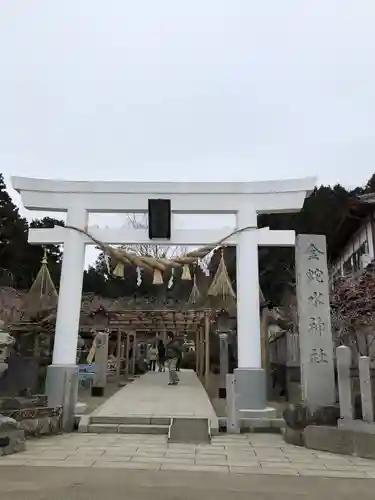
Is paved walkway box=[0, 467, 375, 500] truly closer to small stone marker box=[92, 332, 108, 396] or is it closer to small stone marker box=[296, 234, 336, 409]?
A: small stone marker box=[296, 234, 336, 409]

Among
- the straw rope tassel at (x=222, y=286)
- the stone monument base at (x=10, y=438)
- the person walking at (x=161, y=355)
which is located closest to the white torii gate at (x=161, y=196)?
the stone monument base at (x=10, y=438)

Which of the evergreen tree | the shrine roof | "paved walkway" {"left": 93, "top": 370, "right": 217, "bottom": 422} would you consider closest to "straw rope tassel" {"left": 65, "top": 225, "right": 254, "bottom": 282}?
"paved walkway" {"left": 93, "top": 370, "right": 217, "bottom": 422}

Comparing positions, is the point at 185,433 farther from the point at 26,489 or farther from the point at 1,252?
the point at 1,252

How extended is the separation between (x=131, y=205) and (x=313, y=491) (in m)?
8.48

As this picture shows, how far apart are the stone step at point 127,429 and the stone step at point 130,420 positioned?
220mm

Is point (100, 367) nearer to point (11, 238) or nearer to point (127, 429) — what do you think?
point (127, 429)

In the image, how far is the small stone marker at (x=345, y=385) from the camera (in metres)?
7.94

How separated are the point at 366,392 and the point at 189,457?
3.28m

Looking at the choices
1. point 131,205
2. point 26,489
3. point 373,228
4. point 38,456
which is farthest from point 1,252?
point 26,489

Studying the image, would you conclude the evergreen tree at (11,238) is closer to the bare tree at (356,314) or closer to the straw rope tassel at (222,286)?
the straw rope tassel at (222,286)

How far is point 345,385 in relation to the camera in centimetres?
804

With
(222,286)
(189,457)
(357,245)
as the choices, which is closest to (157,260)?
(189,457)

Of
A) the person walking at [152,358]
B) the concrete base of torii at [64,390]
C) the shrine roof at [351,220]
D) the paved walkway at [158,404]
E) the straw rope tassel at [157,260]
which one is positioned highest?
the shrine roof at [351,220]

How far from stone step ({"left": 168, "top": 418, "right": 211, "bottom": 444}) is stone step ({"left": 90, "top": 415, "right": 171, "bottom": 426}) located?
421mm
